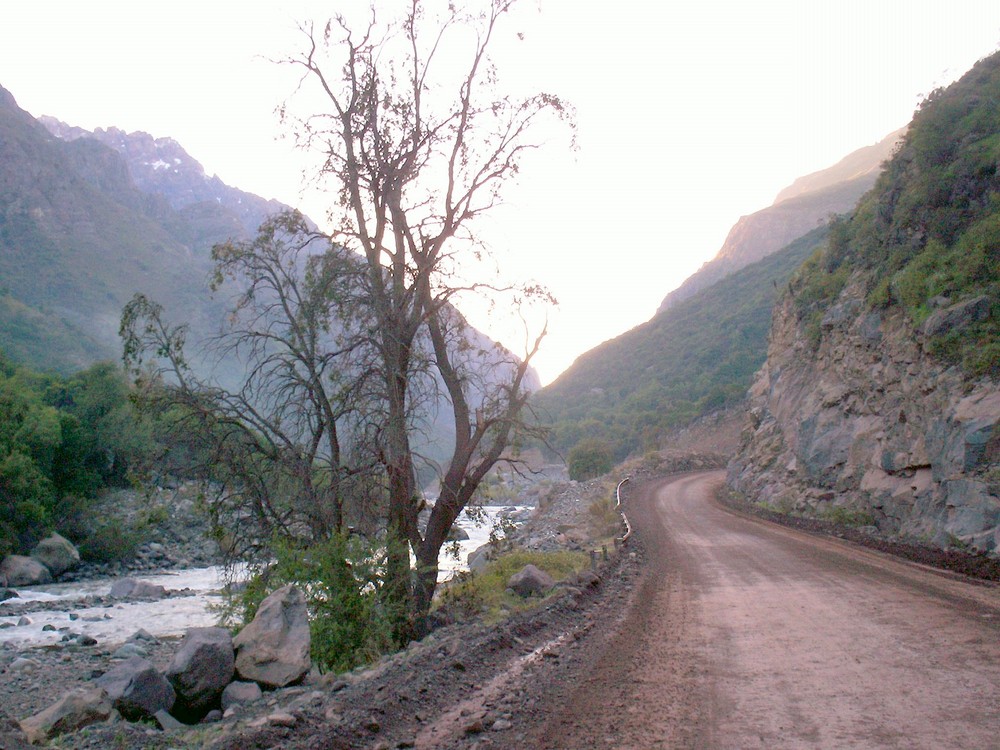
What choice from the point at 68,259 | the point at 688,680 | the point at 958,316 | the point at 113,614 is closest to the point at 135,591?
the point at 113,614

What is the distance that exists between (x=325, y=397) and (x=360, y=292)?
7.08 ft

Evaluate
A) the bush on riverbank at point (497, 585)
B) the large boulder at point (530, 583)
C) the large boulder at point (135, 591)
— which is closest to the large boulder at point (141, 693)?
the bush on riverbank at point (497, 585)

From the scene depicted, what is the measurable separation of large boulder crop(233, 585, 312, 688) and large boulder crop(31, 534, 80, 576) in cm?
2844

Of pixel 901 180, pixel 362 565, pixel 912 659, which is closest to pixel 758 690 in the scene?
pixel 912 659

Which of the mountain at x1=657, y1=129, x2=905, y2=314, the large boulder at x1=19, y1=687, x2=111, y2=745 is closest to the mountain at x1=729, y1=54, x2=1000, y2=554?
the large boulder at x1=19, y1=687, x2=111, y2=745

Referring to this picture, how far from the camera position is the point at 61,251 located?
123000 millimetres

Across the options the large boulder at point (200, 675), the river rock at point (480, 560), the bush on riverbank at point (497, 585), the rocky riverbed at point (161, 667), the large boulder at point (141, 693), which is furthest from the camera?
the river rock at point (480, 560)

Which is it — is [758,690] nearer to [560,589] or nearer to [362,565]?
[560,589]

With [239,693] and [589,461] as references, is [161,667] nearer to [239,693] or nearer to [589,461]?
[239,693]

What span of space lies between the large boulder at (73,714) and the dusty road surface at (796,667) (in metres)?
6.03

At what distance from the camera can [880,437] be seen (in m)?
20.4

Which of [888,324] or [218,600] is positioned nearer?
[888,324]

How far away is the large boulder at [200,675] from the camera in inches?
375

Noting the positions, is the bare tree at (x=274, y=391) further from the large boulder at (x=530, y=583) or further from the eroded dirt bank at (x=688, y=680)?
the eroded dirt bank at (x=688, y=680)
